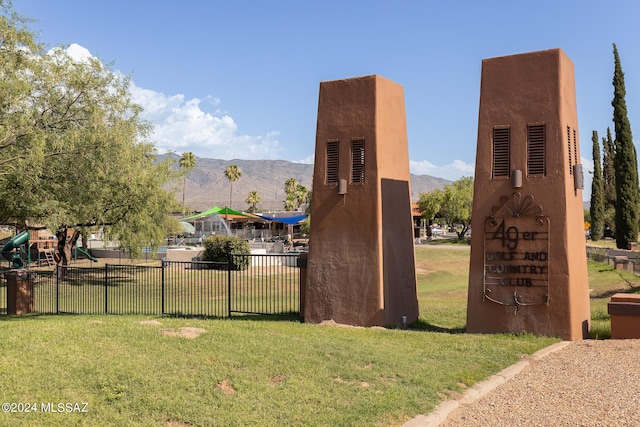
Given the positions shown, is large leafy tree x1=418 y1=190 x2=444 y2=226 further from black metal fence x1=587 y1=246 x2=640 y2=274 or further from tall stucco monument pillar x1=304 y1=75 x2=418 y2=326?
tall stucco monument pillar x1=304 y1=75 x2=418 y2=326

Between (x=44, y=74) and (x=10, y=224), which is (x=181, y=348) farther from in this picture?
(x=10, y=224)

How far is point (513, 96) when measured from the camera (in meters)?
11.5

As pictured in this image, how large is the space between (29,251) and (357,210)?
28.1 m

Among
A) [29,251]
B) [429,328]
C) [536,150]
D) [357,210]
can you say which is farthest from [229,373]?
[29,251]

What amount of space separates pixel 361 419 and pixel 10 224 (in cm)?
1632

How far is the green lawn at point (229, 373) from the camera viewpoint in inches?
237

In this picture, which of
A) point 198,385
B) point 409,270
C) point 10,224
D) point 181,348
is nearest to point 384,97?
point 409,270

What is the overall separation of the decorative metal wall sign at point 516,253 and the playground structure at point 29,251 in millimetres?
30065

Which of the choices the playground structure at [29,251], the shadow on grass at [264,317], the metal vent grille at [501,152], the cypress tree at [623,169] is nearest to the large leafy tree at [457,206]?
the cypress tree at [623,169]

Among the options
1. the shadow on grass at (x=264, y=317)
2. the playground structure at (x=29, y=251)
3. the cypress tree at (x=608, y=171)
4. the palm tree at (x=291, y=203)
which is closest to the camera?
the shadow on grass at (x=264, y=317)

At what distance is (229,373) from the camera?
7141 millimetres

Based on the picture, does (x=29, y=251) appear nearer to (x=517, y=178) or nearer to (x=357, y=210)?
(x=357, y=210)

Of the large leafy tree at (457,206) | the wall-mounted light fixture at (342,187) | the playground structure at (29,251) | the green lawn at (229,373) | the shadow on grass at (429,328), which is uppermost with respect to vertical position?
the large leafy tree at (457,206)

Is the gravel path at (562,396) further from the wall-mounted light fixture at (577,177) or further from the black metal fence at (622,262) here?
the black metal fence at (622,262)
